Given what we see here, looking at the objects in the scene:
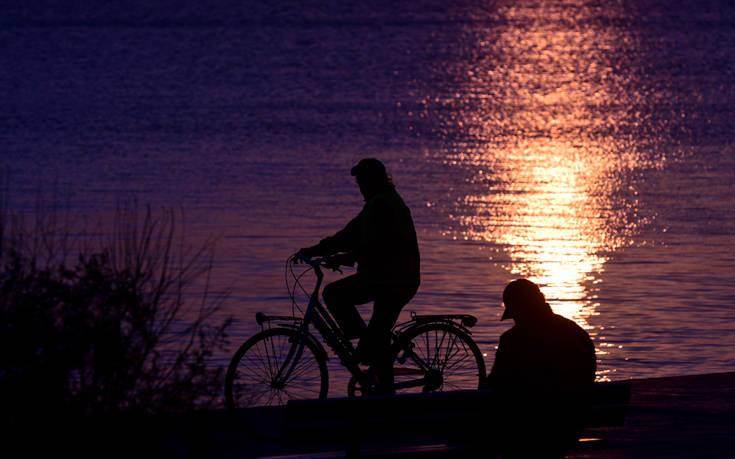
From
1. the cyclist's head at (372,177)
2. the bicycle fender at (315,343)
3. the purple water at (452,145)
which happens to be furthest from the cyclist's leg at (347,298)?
the purple water at (452,145)

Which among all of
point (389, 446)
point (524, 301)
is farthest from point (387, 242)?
point (524, 301)

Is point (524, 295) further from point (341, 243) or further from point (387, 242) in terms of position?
point (341, 243)

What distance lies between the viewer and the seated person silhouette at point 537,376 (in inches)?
254

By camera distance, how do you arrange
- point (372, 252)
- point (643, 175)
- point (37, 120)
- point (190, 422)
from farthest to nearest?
point (37, 120) → point (643, 175) → point (372, 252) → point (190, 422)

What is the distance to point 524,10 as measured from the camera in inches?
7657

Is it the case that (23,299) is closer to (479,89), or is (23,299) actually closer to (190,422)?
(190,422)

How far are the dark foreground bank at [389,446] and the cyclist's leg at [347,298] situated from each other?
0.76m

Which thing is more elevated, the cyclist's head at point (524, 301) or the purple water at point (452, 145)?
the purple water at point (452, 145)

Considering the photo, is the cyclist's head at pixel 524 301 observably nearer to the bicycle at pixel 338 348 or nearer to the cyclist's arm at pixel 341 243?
the bicycle at pixel 338 348

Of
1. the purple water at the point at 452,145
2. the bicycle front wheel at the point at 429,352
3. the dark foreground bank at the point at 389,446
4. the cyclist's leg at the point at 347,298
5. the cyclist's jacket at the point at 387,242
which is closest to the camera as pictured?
the dark foreground bank at the point at 389,446

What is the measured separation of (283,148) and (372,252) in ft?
166

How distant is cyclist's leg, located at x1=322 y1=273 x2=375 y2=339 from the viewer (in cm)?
851

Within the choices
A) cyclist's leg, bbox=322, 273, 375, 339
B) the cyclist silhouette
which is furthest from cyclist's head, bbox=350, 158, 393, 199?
cyclist's leg, bbox=322, 273, 375, 339

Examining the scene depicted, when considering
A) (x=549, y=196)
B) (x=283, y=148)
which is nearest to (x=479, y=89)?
(x=283, y=148)
